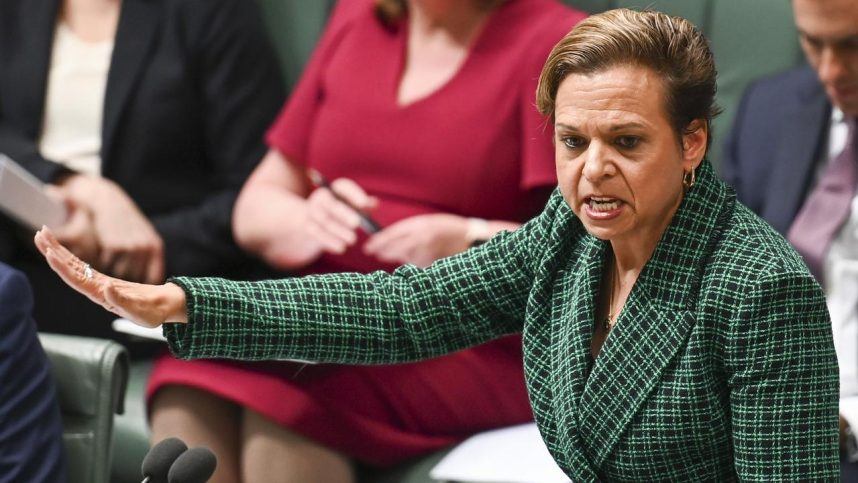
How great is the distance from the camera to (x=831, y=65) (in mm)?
2145

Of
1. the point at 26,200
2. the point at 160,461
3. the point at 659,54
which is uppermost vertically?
the point at 659,54

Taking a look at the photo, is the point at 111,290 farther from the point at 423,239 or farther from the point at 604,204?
the point at 423,239

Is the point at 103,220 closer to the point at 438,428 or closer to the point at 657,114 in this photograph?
the point at 438,428

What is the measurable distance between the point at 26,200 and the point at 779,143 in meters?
1.36

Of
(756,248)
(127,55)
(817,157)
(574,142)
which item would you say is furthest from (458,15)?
(756,248)

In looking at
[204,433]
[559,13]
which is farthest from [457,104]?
[204,433]

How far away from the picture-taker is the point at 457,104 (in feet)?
7.66

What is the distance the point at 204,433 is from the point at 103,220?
0.65 m

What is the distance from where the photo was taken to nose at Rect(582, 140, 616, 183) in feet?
4.62

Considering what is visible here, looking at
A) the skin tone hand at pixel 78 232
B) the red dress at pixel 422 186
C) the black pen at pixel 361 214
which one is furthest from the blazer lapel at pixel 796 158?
the skin tone hand at pixel 78 232

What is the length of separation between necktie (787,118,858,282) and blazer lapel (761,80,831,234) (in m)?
0.02

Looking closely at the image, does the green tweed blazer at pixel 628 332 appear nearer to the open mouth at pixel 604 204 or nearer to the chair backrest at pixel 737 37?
the open mouth at pixel 604 204

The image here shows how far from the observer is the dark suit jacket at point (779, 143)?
2.30 metres

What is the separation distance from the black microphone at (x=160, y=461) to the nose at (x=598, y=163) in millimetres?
501
